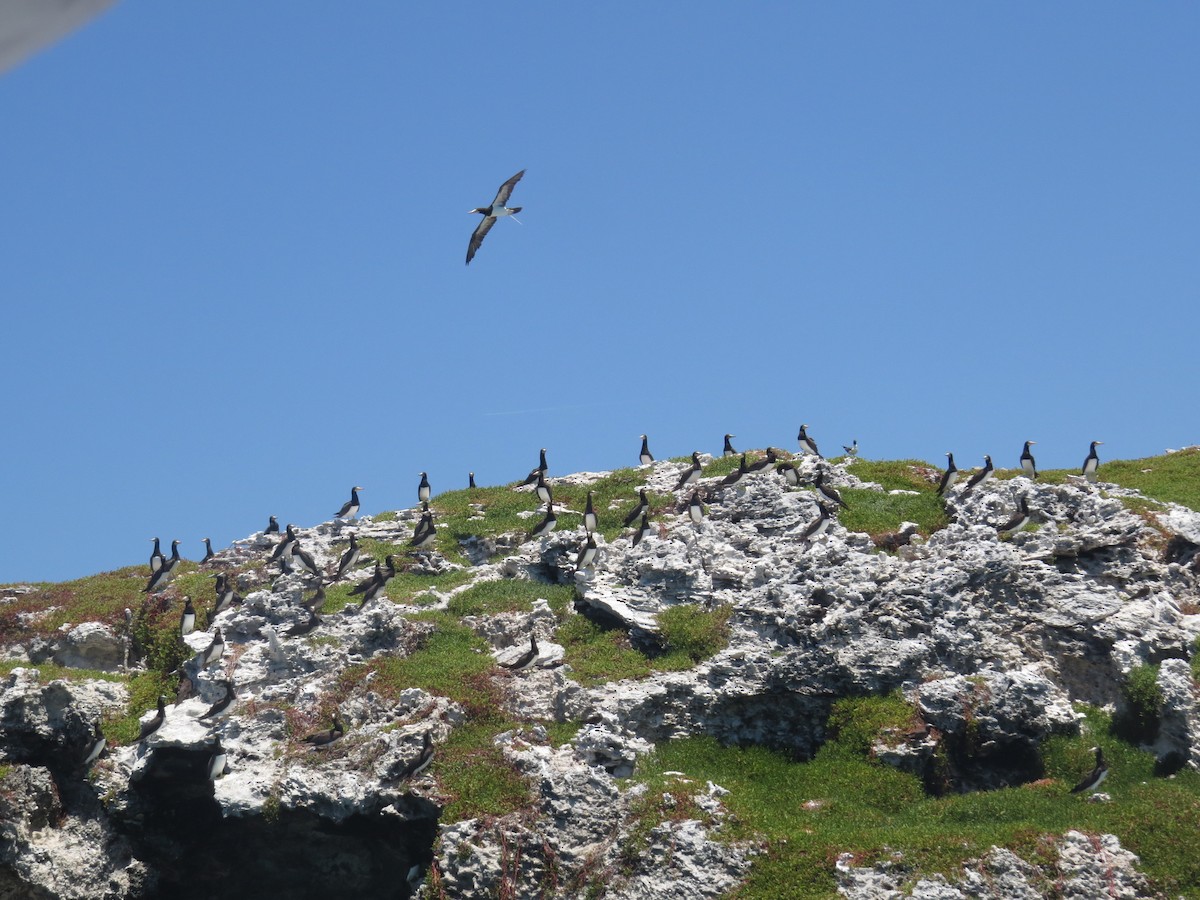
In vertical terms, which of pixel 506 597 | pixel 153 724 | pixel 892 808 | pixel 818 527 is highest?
pixel 818 527

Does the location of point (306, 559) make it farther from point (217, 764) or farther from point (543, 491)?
point (217, 764)

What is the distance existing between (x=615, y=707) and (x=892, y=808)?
5.74 meters

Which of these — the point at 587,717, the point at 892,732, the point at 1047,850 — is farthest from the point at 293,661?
the point at 1047,850

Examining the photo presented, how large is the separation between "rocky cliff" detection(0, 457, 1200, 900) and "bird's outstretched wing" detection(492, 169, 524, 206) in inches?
353

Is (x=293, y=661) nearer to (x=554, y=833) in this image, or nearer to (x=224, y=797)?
(x=224, y=797)

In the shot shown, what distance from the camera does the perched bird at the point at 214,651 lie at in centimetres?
2733

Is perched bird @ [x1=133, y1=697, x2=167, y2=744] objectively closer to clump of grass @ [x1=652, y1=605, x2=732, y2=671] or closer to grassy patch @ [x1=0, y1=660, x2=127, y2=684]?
grassy patch @ [x1=0, y1=660, x2=127, y2=684]

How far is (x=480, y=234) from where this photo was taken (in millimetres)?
29219

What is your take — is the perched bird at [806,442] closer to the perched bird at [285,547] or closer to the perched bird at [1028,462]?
the perched bird at [1028,462]

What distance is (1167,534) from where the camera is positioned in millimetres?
30266

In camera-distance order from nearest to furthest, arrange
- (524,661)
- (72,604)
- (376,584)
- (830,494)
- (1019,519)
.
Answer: (524,661) → (1019,519) → (376,584) → (830,494) → (72,604)

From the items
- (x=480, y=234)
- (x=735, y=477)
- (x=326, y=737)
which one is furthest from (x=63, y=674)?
(x=735, y=477)

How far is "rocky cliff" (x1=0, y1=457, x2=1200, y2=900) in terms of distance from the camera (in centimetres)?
2197

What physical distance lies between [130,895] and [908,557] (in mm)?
18177
